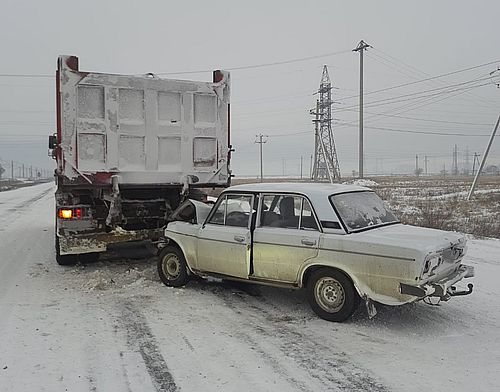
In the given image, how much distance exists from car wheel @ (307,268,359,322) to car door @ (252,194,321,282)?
10.1 inches

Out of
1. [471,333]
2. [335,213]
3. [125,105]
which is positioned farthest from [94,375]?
[125,105]

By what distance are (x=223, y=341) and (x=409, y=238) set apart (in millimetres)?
2262

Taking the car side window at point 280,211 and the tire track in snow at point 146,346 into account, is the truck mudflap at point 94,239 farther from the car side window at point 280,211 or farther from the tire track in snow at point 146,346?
the car side window at point 280,211

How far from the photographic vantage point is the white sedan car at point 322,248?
525 cm

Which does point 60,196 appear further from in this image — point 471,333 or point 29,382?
point 471,333

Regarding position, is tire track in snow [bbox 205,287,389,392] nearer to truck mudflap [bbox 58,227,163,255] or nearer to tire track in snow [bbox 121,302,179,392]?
tire track in snow [bbox 121,302,179,392]

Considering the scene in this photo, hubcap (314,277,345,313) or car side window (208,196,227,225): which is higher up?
car side window (208,196,227,225)

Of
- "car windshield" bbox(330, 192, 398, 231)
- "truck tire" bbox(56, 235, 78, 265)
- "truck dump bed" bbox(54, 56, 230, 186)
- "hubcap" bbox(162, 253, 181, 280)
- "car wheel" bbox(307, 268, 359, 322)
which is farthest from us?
"truck tire" bbox(56, 235, 78, 265)

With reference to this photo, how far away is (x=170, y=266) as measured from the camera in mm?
7531

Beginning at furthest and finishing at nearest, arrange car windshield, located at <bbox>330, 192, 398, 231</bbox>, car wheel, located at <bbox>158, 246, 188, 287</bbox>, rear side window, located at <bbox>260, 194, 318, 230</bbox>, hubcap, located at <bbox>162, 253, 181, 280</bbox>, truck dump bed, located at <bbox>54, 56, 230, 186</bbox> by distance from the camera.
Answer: truck dump bed, located at <bbox>54, 56, 230, 186</bbox> < hubcap, located at <bbox>162, 253, 181, 280</bbox> < car wheel, located at <bbox>158, 246, 188, 287</bbox> < rear side window, located at <bbox>260, 194, 318, 230</bbox> < car windshield, located at <bbox>330, 192, 398, 231</bbox>

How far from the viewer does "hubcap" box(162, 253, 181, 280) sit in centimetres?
743

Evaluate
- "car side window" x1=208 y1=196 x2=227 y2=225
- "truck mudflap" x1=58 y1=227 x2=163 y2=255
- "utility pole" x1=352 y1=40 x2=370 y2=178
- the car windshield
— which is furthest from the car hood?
Result: "utility pole" x1=352 y1=40 x2=370 y2=178

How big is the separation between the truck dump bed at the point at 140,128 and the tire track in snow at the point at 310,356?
334cm

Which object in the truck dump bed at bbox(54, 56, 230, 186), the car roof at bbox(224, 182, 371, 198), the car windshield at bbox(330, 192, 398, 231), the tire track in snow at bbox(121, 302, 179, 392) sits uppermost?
the truck dump bed at bbox(54, 56, 230, 186)
